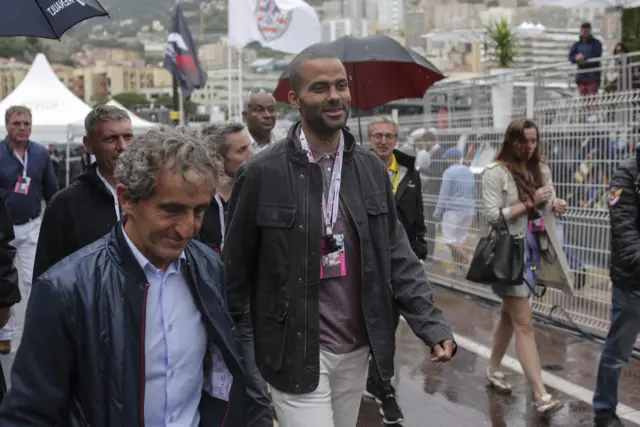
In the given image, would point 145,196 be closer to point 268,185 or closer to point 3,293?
point 268,185

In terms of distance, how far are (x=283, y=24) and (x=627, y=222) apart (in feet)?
32.3

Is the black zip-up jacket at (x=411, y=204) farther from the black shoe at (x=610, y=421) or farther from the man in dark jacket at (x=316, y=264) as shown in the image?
the man in dark jacket at (x=316, y=264)

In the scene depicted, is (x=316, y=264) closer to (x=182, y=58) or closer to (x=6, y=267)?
(x=6, y=267)

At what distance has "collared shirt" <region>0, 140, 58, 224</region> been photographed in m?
7.88

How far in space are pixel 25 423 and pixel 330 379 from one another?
60.8 inches

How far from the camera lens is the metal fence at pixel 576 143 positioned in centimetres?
705

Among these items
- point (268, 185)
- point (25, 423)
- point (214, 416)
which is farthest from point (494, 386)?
point (25, 423)

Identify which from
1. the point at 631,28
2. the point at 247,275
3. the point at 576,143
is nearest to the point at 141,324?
the point at 247,275

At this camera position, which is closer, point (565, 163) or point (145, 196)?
point (145, 196)

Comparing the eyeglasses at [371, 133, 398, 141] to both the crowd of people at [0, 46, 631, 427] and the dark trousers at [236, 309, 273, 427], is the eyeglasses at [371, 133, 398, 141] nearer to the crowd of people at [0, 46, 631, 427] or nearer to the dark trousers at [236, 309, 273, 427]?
the crowd of people at [0, 46, 631, 427]

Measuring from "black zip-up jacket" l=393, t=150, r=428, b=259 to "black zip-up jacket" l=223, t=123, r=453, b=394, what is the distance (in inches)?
98.1

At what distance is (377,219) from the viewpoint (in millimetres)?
3354

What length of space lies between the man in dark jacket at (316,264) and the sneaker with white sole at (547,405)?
2446 millimetres

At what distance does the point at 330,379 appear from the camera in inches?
133
